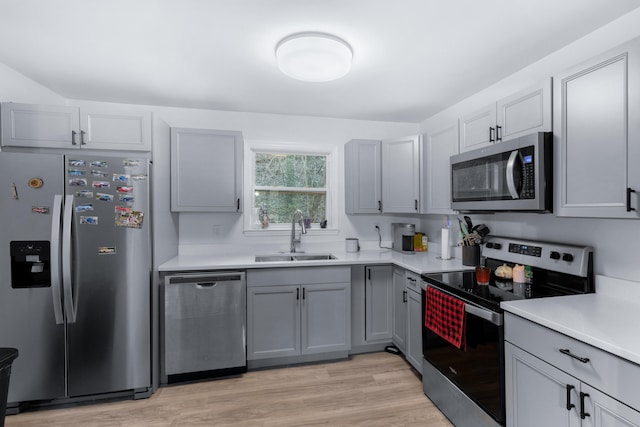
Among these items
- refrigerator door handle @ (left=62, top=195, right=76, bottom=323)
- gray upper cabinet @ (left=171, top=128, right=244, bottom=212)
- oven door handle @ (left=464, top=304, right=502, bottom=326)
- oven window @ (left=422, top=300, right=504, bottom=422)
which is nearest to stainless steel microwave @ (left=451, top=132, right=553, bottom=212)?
oven door handle @ (left=464, top=304, right=502, bottom=326)

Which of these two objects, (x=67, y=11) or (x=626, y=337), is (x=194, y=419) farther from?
(x=67, y=11)

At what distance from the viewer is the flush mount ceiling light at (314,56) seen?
184 cm

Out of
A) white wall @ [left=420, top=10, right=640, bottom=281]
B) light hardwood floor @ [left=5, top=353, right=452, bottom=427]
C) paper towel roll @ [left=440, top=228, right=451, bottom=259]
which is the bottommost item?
light hardwood floor @ [left=5, top=353, right=452, bottom=427]

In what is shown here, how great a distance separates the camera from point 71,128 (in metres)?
2.26

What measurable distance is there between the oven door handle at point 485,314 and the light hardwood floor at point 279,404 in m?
0.84

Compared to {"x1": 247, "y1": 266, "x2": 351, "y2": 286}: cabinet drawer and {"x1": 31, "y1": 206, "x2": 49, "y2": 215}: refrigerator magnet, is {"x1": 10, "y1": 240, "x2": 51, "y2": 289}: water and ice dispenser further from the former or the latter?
{"x1": 247, "y1": 266, "x2": 351, "y2": 286}: cabinet drawer

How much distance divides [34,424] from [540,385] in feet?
9.86

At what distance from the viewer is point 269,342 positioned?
262cm

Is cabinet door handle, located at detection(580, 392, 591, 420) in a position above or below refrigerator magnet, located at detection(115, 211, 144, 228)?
below

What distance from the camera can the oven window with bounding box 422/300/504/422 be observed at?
158 centimetres

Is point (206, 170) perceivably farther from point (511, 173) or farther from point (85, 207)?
point (511, 173)

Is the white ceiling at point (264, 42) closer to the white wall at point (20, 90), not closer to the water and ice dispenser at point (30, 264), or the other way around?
the white wall at point (20, 90)

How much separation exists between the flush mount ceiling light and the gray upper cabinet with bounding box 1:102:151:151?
1264mm

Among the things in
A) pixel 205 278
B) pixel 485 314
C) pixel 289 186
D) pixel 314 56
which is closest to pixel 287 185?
pixel 289 186
